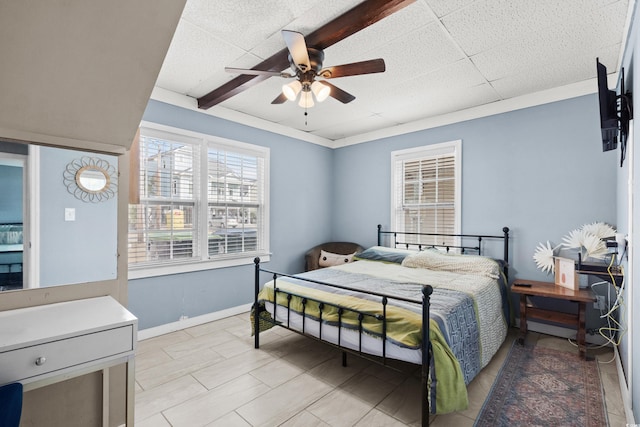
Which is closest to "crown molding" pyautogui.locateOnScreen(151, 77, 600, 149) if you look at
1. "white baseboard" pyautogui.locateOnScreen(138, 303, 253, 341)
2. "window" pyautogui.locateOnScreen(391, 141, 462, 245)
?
"window" pyautogui.locateOnScreen(391, 141, 462, 245)

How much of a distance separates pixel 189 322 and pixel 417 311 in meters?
2.58

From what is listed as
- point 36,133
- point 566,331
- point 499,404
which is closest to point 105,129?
point 36,133

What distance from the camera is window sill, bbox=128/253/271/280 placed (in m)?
3.04

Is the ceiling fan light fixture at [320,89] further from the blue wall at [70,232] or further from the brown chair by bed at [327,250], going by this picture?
the brown chair by bed at [327,250]

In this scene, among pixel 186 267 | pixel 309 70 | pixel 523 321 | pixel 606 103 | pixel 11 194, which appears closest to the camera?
pixel 11 194

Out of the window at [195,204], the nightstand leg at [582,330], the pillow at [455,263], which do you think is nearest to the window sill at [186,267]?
the window at [195,204]

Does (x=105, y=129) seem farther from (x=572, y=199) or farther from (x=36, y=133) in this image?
(x=572, y=199)

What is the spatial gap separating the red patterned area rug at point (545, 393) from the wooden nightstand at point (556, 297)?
0.23 metres

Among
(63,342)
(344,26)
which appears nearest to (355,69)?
(344,26)

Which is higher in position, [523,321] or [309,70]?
[309,70]

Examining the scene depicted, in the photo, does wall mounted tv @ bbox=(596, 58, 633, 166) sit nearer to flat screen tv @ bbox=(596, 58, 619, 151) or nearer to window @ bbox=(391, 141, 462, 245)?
flat screen tv @ bbox=(596, 58, 619, 151)

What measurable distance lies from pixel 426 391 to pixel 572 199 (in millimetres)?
2558

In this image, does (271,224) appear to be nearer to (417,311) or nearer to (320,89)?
(320,89)

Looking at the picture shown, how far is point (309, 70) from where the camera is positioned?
217cm
